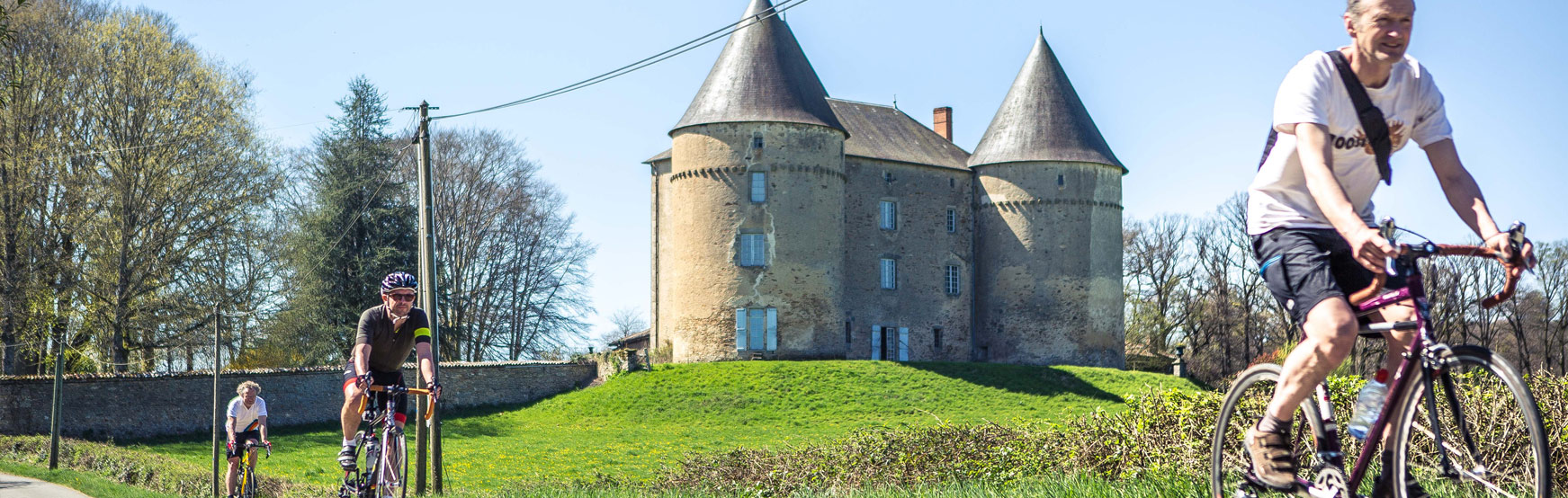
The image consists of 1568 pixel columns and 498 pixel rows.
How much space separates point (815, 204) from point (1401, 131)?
118 ft

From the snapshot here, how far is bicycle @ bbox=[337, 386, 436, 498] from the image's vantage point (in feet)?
24.6

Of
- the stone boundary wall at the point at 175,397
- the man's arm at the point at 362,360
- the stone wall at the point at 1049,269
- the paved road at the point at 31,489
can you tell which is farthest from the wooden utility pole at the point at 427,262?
the stone wall at the point at 1049,269

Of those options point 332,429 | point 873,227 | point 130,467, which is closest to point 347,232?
point 332,429

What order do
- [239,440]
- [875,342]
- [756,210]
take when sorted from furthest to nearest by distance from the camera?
1. [875,342]
2. [756,210]
3. [239,440]

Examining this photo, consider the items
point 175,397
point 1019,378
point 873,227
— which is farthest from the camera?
point 873,227

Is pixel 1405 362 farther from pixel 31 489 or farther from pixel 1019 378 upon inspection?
pixel 1019 378

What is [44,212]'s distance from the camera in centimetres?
2970

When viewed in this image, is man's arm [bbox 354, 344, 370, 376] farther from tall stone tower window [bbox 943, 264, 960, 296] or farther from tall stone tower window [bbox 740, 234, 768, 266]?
tall stone tower window [bbox 943, 264, 960, 296]

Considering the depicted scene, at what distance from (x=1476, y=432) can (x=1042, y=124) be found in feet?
131

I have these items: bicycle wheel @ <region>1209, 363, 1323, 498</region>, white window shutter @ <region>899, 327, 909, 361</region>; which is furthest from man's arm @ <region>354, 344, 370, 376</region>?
white window shutter @ <region>899, 327, 909, 361</region>

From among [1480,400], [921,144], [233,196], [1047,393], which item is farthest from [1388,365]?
[921,144]

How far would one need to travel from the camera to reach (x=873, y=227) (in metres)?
43.8

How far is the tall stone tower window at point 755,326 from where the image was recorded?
3900cm

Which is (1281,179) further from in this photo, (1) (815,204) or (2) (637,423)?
(1) (815,204)
